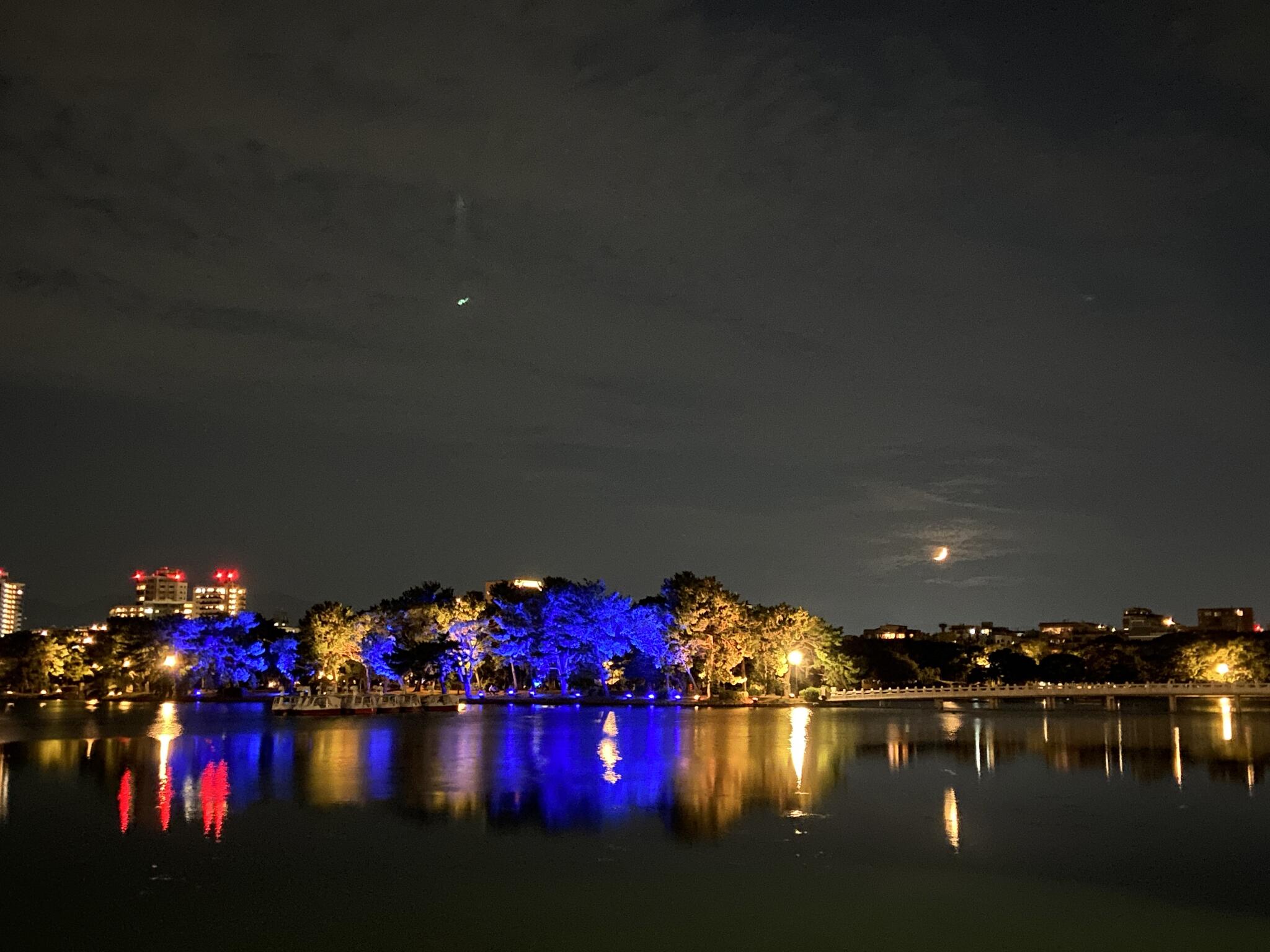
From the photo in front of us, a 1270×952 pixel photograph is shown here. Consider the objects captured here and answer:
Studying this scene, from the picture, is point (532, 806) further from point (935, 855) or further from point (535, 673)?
point (535, 673)

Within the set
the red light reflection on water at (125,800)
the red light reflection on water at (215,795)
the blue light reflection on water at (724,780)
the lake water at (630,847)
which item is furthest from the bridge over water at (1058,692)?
the red light reflection on water at (125,800)

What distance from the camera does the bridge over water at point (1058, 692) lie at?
7806cm

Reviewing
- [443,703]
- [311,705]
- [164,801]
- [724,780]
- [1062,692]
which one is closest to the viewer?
[164,801]

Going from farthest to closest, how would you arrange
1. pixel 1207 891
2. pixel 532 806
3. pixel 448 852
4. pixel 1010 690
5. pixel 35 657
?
pixel 35 657 → pixel 1010 690 → pixel 532 806 → pixel 448 852 → pixel 1207 891

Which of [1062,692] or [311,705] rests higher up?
[311,705]

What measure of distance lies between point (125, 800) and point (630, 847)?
48.0ft

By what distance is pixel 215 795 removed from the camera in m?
30.5

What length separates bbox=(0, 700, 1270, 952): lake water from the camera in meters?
17.8

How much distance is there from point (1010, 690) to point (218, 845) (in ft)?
235

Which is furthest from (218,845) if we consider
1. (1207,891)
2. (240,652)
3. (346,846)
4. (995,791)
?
(240,652)

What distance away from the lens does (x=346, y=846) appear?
23469 millimetres

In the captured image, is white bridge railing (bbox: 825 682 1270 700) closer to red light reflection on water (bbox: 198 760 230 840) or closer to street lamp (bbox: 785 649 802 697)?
street lamp (bbox: 785 649 802 697)

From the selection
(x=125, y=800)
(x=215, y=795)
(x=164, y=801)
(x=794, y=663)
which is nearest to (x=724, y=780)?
(x=215, y=795)

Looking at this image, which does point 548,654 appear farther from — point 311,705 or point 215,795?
point 215,795
